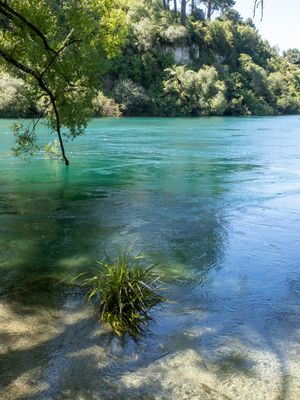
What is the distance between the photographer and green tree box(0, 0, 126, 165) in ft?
42.4

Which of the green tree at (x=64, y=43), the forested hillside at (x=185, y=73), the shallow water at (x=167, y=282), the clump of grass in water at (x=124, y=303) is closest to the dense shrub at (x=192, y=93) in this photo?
the forested hillside at (x=185, y=73)

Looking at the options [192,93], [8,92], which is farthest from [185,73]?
[8,92]

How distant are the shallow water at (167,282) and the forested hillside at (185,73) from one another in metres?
50.3

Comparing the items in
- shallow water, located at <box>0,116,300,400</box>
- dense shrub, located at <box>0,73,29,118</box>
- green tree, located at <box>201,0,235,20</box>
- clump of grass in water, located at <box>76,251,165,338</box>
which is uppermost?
green tree, located at <box>201,0,235,20</box>

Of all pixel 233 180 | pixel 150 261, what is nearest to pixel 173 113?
pixel 233 180

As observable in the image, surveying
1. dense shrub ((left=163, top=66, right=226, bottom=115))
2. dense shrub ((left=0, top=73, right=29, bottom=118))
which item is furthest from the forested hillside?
dense shrub ((left=0, top=73, right=29, bottom=118))

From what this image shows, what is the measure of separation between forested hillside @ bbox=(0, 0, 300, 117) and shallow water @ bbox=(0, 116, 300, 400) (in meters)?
50.3

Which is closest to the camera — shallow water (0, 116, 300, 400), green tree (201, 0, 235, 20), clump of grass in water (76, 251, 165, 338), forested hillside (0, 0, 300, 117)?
shallow water (0, 116, 300, 400)

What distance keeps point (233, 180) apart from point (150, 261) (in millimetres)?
12031

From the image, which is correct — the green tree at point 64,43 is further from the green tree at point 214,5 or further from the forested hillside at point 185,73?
the green tree at point 214,5

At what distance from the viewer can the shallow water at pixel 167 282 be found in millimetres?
5812

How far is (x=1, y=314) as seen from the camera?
24.0 feet

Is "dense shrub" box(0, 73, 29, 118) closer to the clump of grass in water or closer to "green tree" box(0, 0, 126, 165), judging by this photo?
"green tree" box(0, 0, 126, 165)

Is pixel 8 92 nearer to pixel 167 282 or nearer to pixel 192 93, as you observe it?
pixel 192 93
